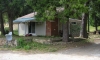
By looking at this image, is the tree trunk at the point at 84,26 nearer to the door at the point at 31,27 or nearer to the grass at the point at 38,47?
the door at the point at 31,27

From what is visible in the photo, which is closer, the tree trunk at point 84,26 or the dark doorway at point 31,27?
the tree trunk at point 84,26

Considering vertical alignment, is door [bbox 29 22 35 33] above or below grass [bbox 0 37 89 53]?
above

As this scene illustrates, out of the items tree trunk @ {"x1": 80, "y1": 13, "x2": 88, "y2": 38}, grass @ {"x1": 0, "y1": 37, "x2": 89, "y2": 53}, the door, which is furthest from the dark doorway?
grass @ {"x1": 0, "y1": 37, "x2": 89, "y2": 53}

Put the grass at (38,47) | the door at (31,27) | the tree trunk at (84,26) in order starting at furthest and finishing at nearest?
the door at (31,27)
the tree trunk at (84,26)
the grass at (38,47)

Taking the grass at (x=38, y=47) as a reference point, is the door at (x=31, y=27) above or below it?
above

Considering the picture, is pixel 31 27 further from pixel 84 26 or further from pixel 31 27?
pixel 84 26

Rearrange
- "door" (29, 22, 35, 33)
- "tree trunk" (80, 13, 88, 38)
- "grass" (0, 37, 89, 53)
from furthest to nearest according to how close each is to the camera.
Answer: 1. "door" (29, 22, 35, 33)
2. "tree trunk" (80, 13, 88, 38)
3. "grass" (0, 37, 89, 53)

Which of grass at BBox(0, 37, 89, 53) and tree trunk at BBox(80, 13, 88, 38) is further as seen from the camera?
tree trunk at BBox(80, 13, 88, 38)

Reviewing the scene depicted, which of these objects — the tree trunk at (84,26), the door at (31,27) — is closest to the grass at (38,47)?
the tree trunk at (84,26)

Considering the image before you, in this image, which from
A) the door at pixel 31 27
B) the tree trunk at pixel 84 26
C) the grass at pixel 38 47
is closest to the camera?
the grass at pixel 38 47

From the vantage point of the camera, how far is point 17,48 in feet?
47.5

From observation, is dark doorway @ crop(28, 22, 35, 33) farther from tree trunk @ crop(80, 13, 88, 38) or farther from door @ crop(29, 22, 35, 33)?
tree trunk @ crop(80, 13, 88, 38)

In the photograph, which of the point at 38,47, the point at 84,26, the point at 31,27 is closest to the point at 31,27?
the point at 31,27

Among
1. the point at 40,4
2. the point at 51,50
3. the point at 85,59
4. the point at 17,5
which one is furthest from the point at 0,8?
the point at 85,59
